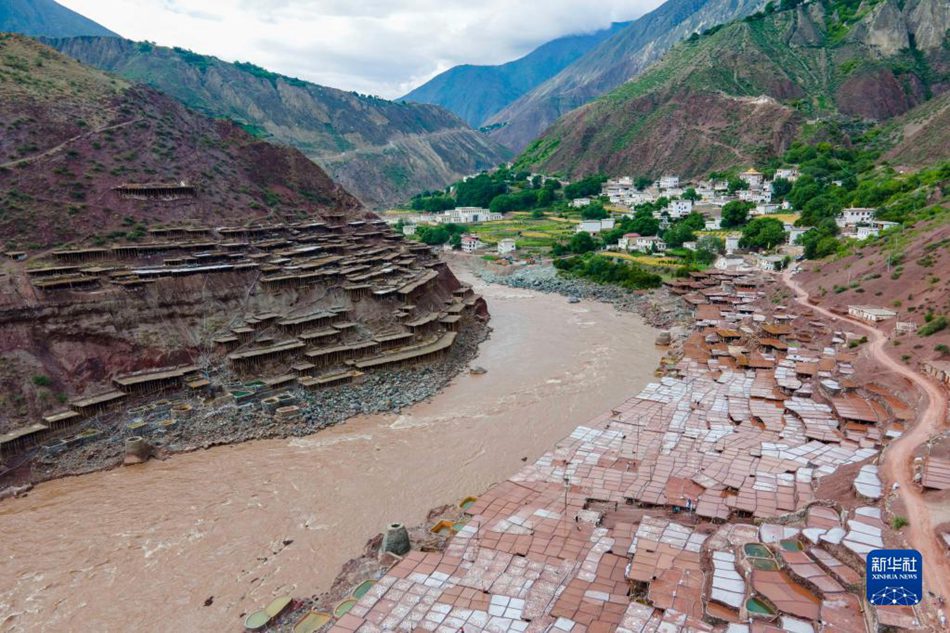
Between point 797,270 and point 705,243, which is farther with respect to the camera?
point 705,243

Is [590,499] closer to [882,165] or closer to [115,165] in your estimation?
[115,165]

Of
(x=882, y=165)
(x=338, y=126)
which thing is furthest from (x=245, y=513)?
(x=338, y=126)

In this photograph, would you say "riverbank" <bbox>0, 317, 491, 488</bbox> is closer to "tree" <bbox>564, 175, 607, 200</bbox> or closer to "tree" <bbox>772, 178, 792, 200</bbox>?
"tree" <bbox>772, 178, 792, 200</bbox>

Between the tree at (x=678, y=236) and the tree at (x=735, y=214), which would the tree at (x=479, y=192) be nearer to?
the tree at (x=678, y=236)

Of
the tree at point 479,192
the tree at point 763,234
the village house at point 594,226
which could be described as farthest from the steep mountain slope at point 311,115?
the tree at point 763,234

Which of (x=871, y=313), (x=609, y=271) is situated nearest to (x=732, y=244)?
(x=609, y=271)

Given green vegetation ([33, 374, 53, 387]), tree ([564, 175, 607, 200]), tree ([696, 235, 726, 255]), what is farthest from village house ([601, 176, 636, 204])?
green vegetation ([33, 374, 53, 387])
